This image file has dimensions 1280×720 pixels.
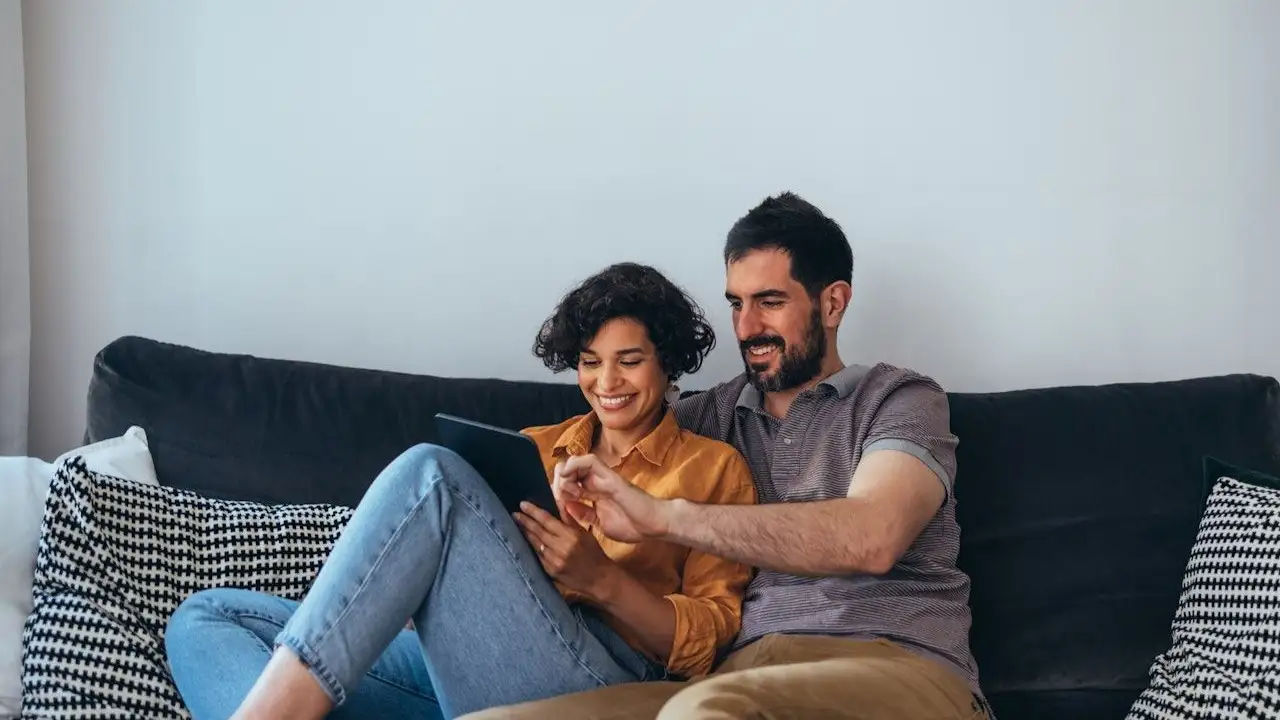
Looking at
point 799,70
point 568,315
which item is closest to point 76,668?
point 568,315

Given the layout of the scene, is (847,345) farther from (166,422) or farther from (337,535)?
(166,422)

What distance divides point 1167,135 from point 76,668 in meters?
2.14

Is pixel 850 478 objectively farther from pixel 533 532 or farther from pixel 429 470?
pixel 429 470

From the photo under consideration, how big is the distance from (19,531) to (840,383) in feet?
4.12

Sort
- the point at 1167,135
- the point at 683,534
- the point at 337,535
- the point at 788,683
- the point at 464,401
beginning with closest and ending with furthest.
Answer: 1. the point at 788,683
2. the point at 683,534
3. the point at 337,535
4. the point at 464,401
5. the point at 1167,135

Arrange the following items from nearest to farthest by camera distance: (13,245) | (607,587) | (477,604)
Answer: (477,604), (607,587), (13,245)

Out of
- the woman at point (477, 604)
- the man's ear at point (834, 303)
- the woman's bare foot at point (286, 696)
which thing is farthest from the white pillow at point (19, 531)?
the man's ear at point (834, 303)

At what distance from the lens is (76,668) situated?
1.71 meters

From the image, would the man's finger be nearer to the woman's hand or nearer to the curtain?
the woman's hand

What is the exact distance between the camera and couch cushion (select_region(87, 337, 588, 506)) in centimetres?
207

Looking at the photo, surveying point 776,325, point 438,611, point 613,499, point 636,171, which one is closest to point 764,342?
point 776,325

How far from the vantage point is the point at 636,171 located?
252 cm

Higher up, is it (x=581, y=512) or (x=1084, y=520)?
(x=581, y=512)

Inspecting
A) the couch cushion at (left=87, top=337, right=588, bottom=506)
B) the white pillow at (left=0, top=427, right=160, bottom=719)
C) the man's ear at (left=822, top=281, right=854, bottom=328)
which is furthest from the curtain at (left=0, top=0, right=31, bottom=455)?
the man's ear at (left=822, top=281, right=854, bottom=328)
